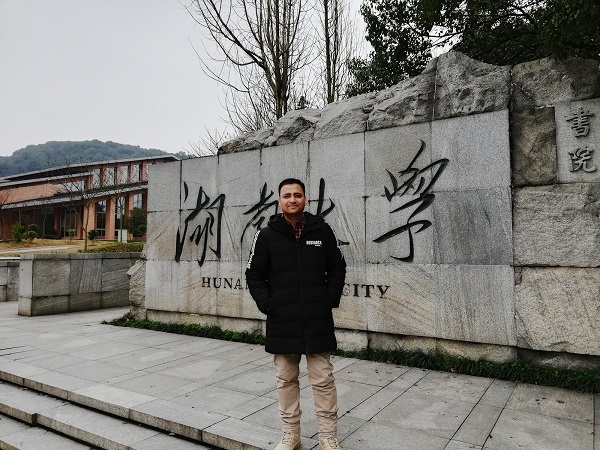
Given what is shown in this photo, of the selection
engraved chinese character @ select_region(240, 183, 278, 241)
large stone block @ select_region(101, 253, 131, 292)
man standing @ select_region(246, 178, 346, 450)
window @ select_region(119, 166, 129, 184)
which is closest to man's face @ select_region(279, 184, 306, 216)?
man standing @ select_region(246, 178, 346, 450)

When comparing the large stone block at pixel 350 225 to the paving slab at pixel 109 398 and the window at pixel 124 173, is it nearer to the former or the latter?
the paving slab at pixel 109 398

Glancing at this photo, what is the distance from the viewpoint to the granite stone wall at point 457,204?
424 cm

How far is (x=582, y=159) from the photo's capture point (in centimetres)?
423

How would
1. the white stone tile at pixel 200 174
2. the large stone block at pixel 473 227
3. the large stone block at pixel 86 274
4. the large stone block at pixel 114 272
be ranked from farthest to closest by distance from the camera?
the large stone block at pixel 114 272
the large stone block at pixel 86 274
the white stone tile at pixel 200 174
the large stone block at pixel 473 227

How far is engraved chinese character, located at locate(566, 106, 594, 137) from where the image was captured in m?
4.23

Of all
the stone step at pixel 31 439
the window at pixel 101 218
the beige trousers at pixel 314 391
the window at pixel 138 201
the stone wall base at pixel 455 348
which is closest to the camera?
the beige trousers at pixel 314 391

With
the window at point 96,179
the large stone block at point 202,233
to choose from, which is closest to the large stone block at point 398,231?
the large stone block at point 202,233

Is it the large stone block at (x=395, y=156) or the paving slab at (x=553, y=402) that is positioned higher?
the large stone block at (x=395, y=156)

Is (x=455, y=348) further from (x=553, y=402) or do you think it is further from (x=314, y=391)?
(x=314, y=391)

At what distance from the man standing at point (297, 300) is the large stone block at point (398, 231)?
2.15 metres

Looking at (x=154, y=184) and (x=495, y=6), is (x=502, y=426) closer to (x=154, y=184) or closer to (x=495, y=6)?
(x=154, y=184)

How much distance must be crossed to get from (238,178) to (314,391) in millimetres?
4210

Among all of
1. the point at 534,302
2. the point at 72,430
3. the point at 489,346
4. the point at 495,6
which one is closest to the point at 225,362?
the point at 72,430

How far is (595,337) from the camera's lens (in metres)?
4.03
